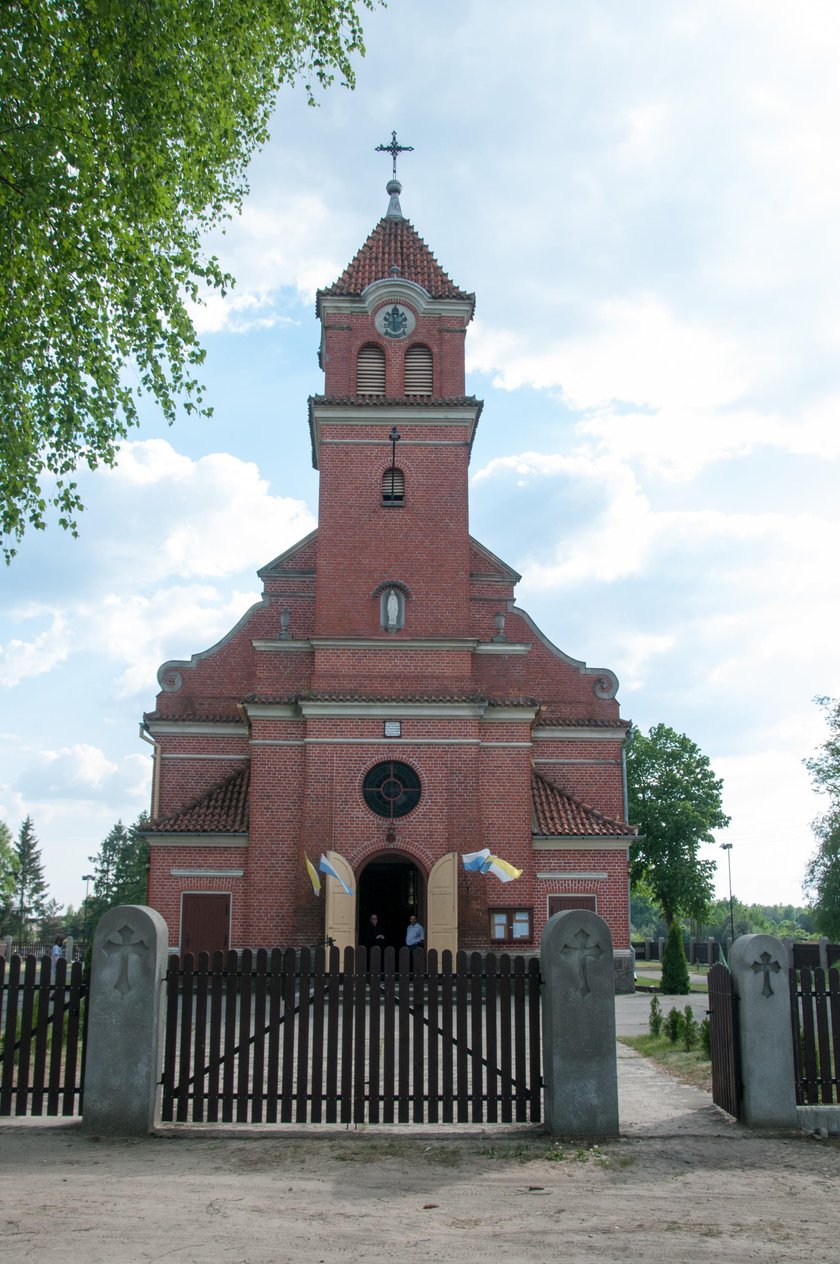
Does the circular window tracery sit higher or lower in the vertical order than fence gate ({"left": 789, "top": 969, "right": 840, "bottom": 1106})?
higher

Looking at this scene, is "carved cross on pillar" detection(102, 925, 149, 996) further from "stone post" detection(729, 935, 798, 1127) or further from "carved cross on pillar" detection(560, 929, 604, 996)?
"stone post" detection(729, 935, 798, 1127)

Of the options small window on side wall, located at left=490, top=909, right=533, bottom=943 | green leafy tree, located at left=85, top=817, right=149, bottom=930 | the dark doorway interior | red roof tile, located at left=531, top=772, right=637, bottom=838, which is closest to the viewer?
small window on side wall, located at left=490, top=909, right=533, bottom=943

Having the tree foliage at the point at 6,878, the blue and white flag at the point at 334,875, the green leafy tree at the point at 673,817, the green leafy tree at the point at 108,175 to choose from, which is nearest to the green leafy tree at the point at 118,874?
the tree foliage at the point at 6,878

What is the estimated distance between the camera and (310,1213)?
7.31 m

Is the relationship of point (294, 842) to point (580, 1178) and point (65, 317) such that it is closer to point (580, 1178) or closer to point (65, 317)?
point (65, 317)

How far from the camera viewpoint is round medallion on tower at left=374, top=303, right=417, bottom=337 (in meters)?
27.3

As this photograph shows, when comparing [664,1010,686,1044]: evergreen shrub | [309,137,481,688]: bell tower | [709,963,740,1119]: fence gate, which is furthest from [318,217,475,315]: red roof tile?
[709,963,740,1119]: fence gate

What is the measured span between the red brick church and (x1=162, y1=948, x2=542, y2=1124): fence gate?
44.1 feet

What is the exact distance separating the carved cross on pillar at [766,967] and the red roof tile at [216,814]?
1683cm

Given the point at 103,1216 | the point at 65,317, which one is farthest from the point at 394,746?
the point at 103,1216

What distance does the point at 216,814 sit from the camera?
85.4ft

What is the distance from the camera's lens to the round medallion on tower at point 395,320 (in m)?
27.3

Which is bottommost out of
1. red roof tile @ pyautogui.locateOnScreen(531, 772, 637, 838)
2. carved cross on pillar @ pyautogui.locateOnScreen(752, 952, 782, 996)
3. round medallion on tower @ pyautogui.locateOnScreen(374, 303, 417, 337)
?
carved cross on pillar @ pyautogui.locateOnScreen(752, 952, 782, 996)

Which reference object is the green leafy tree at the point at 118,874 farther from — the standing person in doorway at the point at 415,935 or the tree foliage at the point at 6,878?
the standing person in doorway at the point at 415,935
